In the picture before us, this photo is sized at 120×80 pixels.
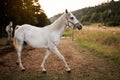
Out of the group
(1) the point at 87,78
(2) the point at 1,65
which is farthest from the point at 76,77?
(2) the point at 1,65

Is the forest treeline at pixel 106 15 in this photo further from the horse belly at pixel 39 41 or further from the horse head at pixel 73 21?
the horse belly at pixel 39 41

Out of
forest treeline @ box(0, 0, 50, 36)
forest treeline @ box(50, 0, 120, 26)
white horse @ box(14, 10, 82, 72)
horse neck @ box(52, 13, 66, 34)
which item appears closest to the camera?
white horse @ box(14, 10, 82, 72)

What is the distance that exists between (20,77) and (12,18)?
2926 centimetres

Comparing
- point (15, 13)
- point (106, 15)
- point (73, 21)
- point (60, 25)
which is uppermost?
point (73, 21)

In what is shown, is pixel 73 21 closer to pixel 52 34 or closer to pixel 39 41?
pixel 52 34

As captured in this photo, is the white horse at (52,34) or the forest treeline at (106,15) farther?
the forest treeline at (106,15)

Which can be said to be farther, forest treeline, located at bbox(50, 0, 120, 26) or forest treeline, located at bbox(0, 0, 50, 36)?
forest treeline, located at bbox(50, 0, 120, 26)

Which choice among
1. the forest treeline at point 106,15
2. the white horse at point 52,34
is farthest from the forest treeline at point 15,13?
the forest treeline at point 106,15

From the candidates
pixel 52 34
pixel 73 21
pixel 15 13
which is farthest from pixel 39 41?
pixel 15 13

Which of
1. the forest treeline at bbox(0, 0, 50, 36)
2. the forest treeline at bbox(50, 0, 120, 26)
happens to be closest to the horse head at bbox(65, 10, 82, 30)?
the forest treeline at bbox(0, 0, 50, 36)

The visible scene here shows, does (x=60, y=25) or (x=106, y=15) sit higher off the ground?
(x=60, y=25)

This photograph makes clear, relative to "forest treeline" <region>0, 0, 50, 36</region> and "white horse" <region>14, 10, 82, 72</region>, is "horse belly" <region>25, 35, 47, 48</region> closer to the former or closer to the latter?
"white horse" <region>14, 10, 82, 72</region>

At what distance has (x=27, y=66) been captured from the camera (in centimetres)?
980

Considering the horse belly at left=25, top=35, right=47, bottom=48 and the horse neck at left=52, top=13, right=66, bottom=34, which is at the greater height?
the horse neck at left=52, top=13, right=66, bottom=34
